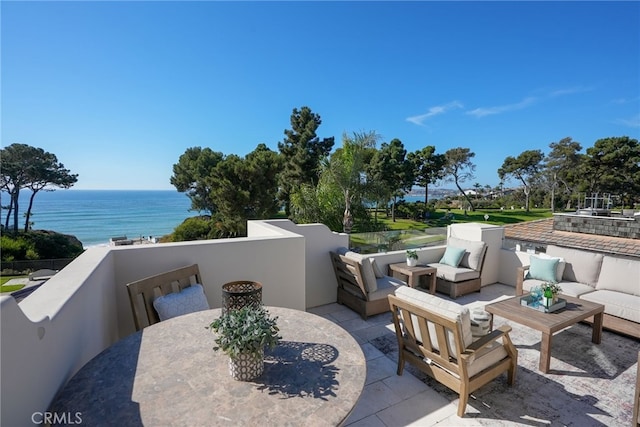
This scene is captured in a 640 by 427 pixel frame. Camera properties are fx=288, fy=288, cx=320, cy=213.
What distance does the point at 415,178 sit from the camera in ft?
79.2

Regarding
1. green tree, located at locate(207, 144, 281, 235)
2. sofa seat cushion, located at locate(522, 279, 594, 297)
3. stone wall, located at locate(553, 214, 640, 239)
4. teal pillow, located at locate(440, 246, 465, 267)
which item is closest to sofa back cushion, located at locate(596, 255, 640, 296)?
sofa seat cushion, located at locate(522, 279, 594, 297)

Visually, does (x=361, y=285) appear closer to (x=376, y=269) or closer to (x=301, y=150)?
(x=376, y=269)

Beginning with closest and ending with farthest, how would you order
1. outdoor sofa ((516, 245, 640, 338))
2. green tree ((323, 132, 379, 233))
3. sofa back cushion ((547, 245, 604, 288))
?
outdoor sofa ((516, 245, 640, 338)) → sofa back cushion ((547, 245, 604, 288)) → green tree ((323, 132, 379, 233))

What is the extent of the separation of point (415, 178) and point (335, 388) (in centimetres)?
2443

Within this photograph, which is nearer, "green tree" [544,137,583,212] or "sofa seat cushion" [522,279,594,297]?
"sofa seat cushion" [522,279,594,297]

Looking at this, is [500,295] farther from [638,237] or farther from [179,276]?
[179,276]

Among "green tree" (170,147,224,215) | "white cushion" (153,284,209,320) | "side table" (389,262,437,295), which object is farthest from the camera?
"green tree" (170,147,224,215)

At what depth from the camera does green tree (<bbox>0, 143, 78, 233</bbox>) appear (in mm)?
18578

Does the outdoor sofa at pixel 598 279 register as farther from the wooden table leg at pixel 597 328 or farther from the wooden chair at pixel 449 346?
the wooden chair at pixel 449 346

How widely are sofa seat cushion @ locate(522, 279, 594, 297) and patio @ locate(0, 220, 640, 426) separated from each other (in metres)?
0.59

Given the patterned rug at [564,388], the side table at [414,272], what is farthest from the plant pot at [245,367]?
the side table at [414,272]

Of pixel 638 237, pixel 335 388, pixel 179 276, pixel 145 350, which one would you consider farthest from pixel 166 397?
pixel 638 237

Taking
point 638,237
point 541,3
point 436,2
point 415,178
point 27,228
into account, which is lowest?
point 27,228

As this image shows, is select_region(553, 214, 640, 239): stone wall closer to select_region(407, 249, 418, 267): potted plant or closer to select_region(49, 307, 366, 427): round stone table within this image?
select_region(407, 249, 418, 267): potted plant
